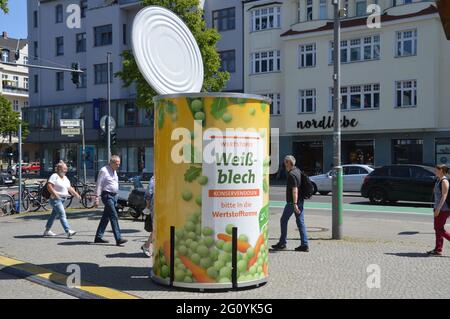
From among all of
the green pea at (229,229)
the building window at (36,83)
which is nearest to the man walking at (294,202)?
the green pea at (229,229)

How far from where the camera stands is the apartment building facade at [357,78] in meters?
32.2

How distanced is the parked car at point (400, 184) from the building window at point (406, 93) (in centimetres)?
1356

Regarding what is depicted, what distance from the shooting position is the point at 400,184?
19969 mm

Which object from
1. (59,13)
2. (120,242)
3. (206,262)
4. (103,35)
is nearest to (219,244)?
(206,262)

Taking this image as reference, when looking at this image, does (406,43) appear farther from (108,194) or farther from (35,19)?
(35,19)

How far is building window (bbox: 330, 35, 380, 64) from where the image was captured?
34.1m

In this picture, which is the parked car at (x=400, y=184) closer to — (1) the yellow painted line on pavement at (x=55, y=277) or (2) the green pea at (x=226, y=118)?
(2) the green pea at (x=226, y=118)

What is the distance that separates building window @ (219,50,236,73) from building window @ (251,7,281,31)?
279cm

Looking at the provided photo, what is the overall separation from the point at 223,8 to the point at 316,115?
39.5 ft

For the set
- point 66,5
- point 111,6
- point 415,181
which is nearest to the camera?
point 415,181

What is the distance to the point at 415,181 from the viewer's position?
19.6m

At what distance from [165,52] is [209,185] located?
90.9 inches

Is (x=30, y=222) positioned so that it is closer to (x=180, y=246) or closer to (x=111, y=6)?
(x=180, y=246)
